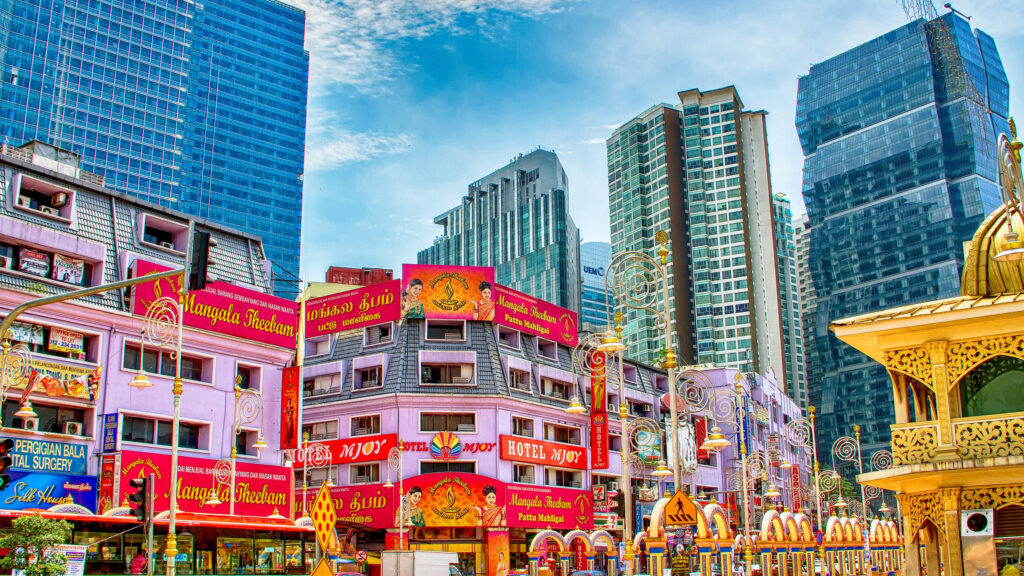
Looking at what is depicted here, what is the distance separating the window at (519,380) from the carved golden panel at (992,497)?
144 feet

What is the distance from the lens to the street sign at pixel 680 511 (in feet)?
69.7

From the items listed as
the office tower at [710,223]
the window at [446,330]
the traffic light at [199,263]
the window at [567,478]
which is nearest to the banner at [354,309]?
the window at [446,330]

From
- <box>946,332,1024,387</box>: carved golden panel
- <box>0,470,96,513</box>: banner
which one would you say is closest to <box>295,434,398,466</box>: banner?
<box>0,470,96,513</box>: banner

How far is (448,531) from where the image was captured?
56.0 m

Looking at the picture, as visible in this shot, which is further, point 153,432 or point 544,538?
point 153,432

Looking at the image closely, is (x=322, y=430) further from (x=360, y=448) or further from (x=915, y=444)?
(x=915, y=444)

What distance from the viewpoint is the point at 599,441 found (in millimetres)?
63594

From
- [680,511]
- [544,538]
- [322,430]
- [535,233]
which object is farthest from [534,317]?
[535,233]

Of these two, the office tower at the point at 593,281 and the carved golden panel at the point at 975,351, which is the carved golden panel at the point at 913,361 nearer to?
the carved golden panel at the point at 975,351

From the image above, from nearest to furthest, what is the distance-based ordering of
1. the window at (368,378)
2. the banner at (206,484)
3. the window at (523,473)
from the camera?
the banner at (206,484), the window at (368,378), the window at (523,473)

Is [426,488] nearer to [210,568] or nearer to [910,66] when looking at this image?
[210,568]

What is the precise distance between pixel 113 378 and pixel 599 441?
34.5 metres

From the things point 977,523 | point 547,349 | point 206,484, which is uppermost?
point 547,349

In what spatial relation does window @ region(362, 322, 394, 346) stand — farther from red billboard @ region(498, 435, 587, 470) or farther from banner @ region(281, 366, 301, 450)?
banner @ region(281, 366, 301, 450)
